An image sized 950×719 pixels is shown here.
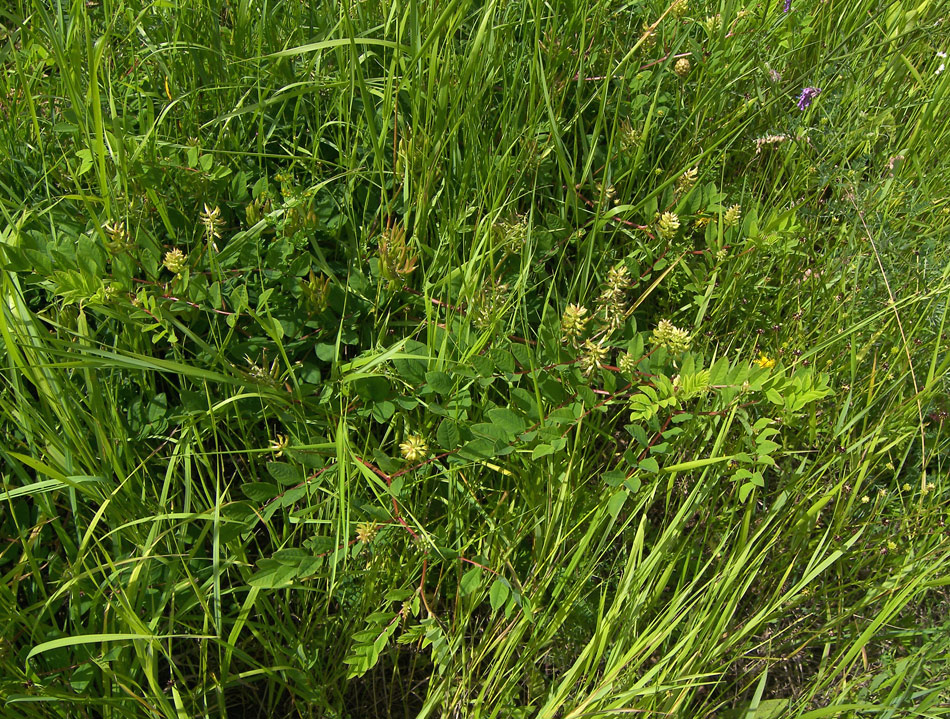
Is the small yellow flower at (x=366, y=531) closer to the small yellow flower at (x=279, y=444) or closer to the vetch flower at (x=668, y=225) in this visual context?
the small yellow flower at (x=279, y=444)

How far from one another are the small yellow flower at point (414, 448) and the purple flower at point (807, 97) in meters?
1.50

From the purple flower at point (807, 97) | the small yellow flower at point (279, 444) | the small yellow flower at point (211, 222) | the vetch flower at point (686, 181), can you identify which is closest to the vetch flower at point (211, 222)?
the small yellow flower at point (211, 222)

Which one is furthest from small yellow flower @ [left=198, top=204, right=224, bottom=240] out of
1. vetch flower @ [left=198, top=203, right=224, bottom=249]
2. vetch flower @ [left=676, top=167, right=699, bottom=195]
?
vetch flower @ [left=676, top=167, right=699, bottom=195]

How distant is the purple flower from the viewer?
206 cm

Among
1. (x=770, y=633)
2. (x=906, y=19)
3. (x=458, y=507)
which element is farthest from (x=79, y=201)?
(x=906, y=19)

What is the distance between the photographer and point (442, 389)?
4.63ft

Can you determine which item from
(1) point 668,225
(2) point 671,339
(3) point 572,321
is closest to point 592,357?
(3) point 572,321

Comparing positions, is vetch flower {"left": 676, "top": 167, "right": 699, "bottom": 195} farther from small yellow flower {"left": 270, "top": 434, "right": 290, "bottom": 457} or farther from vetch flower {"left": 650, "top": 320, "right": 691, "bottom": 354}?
small yellow flower {"left": 270, "top": 434, "right": 290, "bottom": 457}

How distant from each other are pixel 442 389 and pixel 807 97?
1.49 metres

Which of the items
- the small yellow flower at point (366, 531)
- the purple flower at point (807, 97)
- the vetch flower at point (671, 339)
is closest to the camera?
the small yellow flower at point (366, 531)

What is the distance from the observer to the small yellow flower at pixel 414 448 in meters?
1.39

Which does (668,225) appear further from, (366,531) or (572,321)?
(366,531)

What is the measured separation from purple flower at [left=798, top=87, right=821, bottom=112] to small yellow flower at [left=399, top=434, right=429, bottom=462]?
4.94 ft

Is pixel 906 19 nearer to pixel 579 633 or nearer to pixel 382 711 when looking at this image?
pixel 579 633
